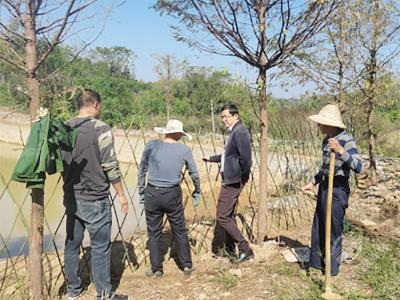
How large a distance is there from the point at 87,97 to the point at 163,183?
3.19 ft

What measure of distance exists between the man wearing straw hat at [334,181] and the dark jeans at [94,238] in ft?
5.15

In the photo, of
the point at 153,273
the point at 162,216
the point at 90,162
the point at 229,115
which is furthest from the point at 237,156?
the point at 90,162

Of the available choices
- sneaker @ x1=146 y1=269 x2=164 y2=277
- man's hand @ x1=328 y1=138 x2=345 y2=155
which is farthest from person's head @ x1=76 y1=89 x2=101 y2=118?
man's hand @ x1=328 y1=138 x2=345 y2=155

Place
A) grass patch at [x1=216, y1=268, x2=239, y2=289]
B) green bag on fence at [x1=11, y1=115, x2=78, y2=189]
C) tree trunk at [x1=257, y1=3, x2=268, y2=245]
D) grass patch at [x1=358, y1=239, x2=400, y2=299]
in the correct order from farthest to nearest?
tree trunk at [x1=257, y1=3, x2=268, y2=245]
grass patch at [x1=216, y1=268, x2=239, y2=289]
grass patch at [x1=358, y1=239, x2=400, y2=299]
green bag on fence at [x1=11, y1=115, x2=78, y2=189]

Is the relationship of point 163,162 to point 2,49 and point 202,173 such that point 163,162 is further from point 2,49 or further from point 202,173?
point 202,173

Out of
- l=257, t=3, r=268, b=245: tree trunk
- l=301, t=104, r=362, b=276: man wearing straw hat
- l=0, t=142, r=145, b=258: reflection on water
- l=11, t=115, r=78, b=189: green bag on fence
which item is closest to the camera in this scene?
l=11, t=115, r=78, b=189: green bag on fence

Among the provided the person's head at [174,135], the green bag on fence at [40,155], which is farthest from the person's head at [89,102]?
the person's head at [174,135]

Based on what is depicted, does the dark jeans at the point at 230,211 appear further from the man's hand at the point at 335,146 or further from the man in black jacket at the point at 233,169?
the man's hand at the point at 335,146

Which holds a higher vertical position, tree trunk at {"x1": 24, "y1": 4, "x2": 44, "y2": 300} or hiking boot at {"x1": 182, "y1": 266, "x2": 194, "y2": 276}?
tree trunk at {"x1": 24, "y1": 4, "x2": 44, "y2": 300}

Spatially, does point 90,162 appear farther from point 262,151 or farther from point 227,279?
point 262,151

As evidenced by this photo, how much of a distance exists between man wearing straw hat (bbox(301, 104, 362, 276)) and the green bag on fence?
1.81 meters

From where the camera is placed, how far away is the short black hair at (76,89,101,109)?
2.97m

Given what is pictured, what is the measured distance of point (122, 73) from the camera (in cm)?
3562

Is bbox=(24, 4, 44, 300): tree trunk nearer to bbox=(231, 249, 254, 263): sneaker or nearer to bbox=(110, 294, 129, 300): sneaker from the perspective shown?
bbox=(110, 294, 129, 300): sneaker
